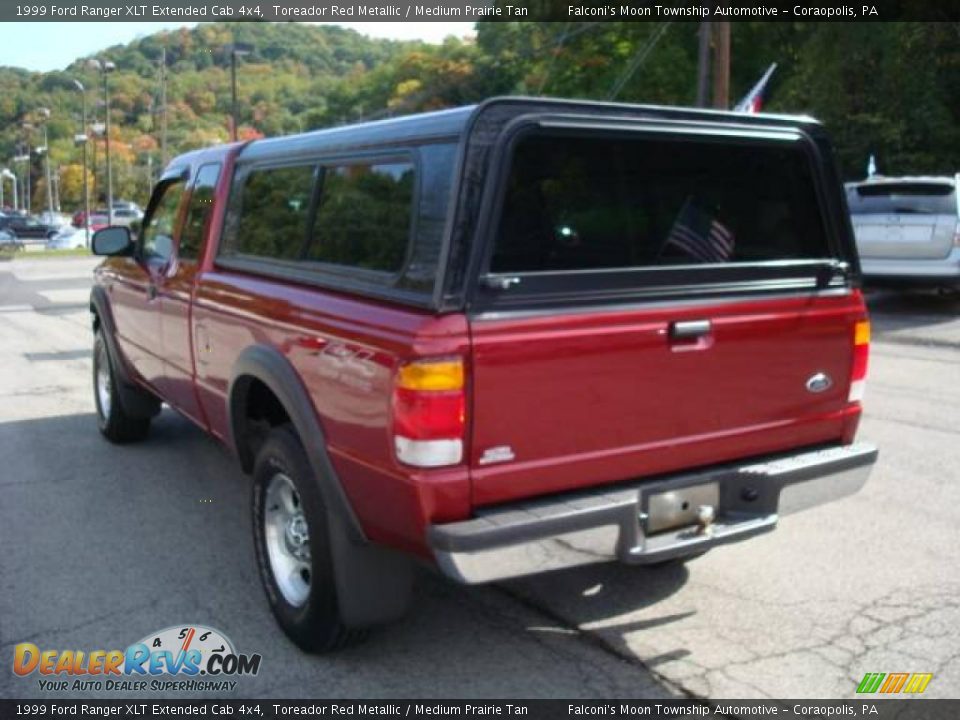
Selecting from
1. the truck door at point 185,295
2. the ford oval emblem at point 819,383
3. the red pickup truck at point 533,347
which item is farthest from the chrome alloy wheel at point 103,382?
the ford oval emblem at point 819,383

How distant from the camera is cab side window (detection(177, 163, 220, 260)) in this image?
4699 mm

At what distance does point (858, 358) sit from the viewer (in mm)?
3705

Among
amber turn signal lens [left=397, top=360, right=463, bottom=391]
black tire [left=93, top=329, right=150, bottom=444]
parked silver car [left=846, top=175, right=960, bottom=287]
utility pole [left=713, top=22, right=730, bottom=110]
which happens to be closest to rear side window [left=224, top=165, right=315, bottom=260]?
amber turn signal lens [left=397, top=360, right=463, bottom=391]

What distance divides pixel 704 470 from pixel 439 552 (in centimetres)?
108

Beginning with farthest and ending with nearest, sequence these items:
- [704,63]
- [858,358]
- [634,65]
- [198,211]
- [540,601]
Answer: [704,63]
[634,65]
[198,211]
[540,601]
[858,358]

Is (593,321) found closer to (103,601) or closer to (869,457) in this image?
(869,457)

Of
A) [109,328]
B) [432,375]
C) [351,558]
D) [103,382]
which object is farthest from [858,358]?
[103,382]

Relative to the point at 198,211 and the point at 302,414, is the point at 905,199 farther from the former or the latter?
the point at 302,414

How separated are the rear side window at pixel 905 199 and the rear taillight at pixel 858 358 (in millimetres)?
9525

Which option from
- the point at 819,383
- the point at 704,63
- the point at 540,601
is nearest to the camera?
the point at 819,383

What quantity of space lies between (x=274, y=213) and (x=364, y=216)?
898mm

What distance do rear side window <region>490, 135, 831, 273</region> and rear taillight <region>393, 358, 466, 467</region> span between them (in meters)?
0.42

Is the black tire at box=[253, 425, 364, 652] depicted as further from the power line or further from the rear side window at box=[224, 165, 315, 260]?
the power line

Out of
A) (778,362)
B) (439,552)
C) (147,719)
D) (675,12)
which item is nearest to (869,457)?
(778,362)
